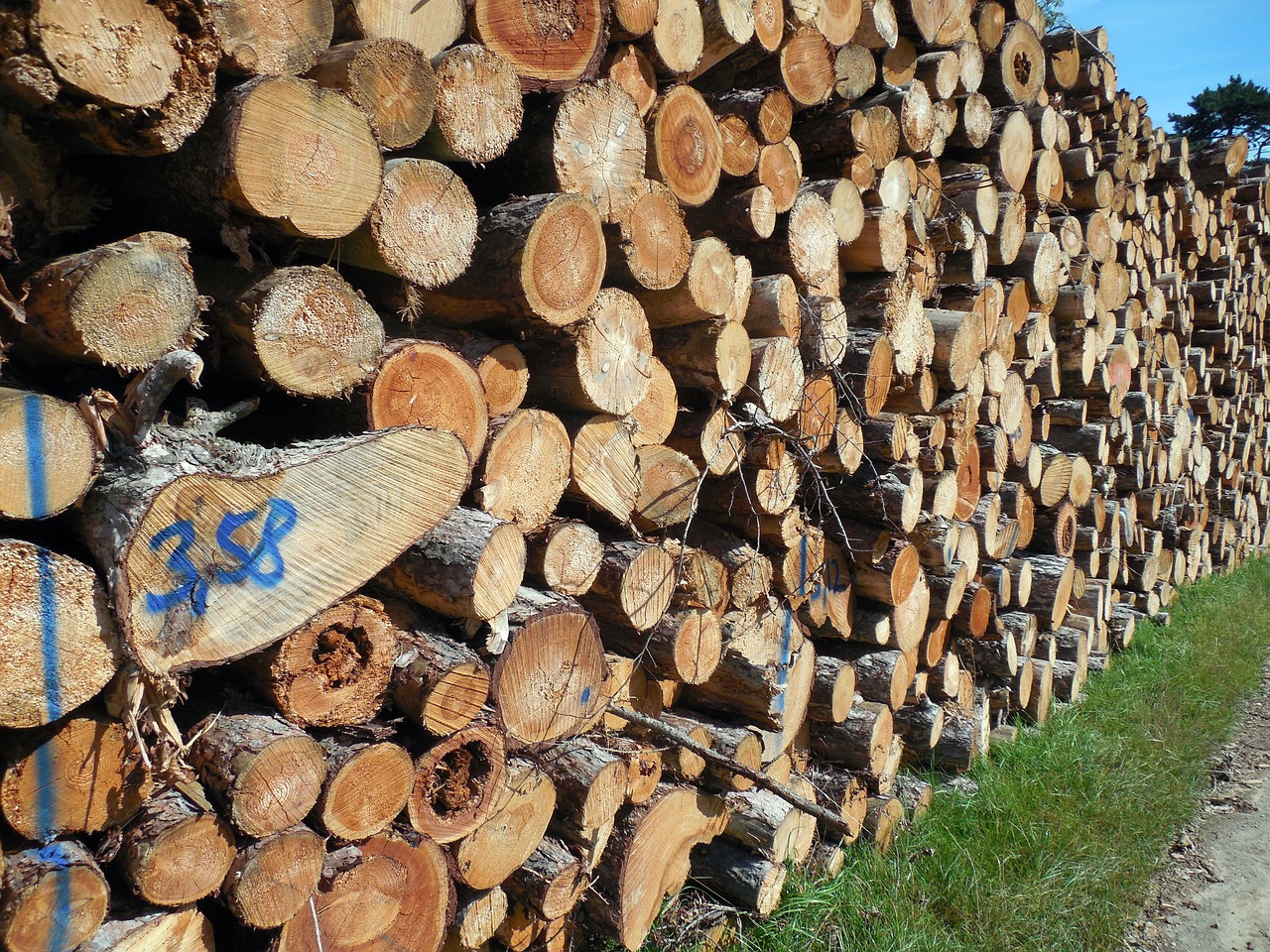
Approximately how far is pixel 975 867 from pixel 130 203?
3.25 metres

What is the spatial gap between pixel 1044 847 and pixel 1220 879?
0.85 m

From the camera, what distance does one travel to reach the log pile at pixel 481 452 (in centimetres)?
133

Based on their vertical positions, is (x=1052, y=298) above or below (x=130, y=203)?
above

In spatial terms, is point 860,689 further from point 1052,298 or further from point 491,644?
point 1052,298

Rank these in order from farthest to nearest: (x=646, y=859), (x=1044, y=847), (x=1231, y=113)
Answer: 1. (x=1231, y=113)
2. (x=1044, y=847)
3. (x=646, y=859)

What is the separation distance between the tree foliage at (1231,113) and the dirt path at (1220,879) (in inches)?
873

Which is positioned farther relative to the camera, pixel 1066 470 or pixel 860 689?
pixel 1066 470

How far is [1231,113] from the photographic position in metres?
21.5

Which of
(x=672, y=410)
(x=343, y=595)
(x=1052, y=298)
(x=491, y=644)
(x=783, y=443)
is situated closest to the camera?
(x=343, y=595)

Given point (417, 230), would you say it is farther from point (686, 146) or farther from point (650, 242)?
point (686, 146)

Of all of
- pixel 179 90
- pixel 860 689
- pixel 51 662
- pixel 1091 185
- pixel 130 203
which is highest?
pixel 1091 185

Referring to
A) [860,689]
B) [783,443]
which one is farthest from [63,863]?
[860,689]

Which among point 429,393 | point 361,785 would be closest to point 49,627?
point 361,785

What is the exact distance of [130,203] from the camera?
1.59m
